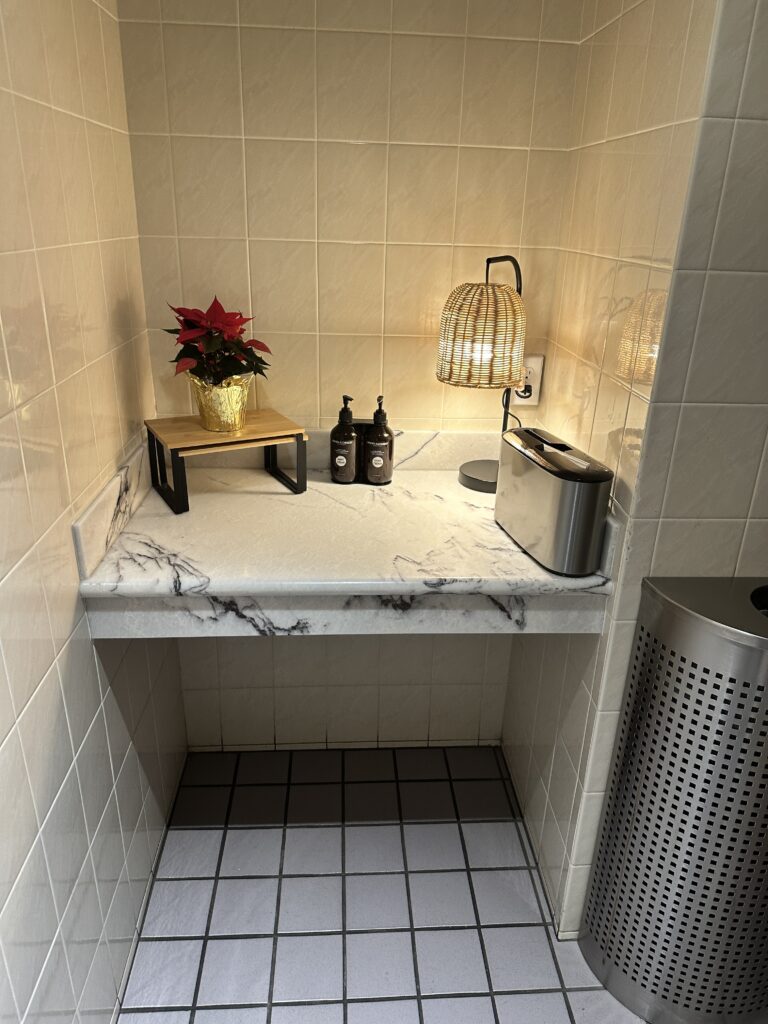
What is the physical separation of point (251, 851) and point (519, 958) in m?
0.66

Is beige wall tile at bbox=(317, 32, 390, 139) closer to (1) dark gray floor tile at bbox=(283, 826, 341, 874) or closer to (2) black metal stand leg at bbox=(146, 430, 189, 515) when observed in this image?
(2) black metal stand leg at bbox=(146, 430, 189, 515)

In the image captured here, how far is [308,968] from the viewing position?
4.85 feet

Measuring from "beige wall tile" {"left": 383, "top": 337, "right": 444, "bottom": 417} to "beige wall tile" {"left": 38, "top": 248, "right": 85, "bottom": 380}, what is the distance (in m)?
0.73

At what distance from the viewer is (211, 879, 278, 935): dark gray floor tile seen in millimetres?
1558

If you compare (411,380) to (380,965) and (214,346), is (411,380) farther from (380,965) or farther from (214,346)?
(380,965)

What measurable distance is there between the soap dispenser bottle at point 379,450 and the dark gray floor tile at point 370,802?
0.85m

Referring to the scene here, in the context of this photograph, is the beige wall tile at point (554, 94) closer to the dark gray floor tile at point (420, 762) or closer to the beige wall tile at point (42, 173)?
the beige wall tile at point (42, 173)

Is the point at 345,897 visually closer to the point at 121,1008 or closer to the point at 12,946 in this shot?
the point at 121,1008

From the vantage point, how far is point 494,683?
80.3 inches

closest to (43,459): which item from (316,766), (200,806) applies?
(200,806)

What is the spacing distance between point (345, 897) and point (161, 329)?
1.38m

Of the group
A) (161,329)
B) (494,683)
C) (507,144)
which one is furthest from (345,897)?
(507,144)

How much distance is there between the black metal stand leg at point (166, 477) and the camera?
1.50 metres

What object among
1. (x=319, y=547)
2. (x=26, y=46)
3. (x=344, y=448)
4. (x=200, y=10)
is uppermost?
(x=200, y=10)
